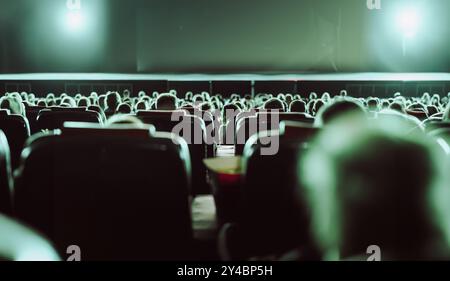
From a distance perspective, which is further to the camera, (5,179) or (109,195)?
(5,179)

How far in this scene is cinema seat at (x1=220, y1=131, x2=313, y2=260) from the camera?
197 centimetres

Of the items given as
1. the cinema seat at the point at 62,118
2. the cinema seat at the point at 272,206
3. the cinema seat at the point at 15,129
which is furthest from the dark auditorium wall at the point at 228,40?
the cinema seat at the point at 272,206

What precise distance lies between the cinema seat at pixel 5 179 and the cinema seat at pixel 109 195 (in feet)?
0.62

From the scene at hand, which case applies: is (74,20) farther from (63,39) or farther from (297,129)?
(297,129)

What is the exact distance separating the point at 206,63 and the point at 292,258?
21.2 meters

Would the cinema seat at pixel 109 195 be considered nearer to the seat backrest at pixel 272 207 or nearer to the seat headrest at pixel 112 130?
the seat backrest at pixel 272 207

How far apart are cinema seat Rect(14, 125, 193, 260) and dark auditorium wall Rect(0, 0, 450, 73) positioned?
826 inches

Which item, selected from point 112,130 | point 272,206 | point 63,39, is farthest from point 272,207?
point 63,39

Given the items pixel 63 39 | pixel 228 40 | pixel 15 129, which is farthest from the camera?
pixel 228 40

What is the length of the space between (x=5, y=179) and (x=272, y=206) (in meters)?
1.06

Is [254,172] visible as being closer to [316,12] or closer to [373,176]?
[373,176]

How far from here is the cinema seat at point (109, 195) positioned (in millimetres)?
1812

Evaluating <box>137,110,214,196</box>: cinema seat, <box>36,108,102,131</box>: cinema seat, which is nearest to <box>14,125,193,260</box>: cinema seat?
<box>137,110,214,196</box>: cinema seat

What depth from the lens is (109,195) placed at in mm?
1851
